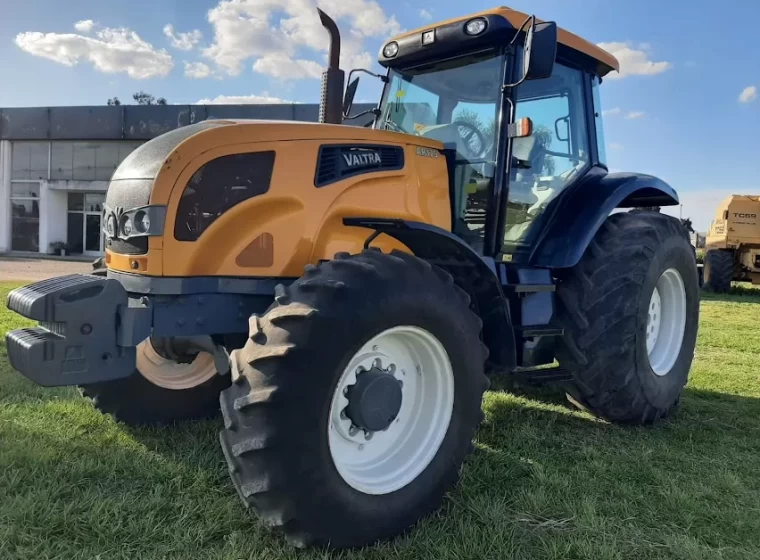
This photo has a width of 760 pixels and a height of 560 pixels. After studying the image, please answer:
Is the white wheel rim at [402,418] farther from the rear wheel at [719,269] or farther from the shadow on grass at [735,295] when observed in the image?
the rear wheel at [719,269]

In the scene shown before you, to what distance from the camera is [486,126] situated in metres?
Answer: 3.86

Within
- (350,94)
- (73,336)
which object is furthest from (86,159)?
(73,336)

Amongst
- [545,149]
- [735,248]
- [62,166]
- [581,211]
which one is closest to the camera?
[581,211]

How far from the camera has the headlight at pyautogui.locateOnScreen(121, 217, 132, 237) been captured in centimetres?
282

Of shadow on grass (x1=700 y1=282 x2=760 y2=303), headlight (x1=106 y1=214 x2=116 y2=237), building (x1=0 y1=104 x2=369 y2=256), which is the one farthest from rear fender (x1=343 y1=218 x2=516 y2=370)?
building (x1=0 y1=104 x2=369 y2=256)

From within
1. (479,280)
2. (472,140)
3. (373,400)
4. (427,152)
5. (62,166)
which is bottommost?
(373,400)

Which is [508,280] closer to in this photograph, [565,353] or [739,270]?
[565,353]

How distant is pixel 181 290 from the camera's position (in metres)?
2.72

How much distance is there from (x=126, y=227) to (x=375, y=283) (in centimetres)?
117

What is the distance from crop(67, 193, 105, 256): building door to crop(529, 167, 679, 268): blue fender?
951 inches

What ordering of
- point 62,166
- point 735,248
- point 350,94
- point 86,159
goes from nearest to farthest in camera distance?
point 350,94
point 735,248
point 86,159
point 62,166

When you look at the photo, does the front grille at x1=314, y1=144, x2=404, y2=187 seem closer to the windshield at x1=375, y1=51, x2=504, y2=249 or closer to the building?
the windshield at x1=375, y1=51, x2=504, y2=249

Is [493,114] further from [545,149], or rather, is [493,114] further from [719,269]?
[719,269]

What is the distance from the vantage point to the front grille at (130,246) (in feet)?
9.12
